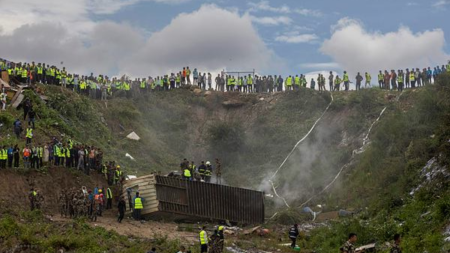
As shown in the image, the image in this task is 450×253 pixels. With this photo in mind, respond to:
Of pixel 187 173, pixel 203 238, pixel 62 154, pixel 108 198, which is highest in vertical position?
pixel 62 154

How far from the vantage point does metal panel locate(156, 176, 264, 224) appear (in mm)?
31672

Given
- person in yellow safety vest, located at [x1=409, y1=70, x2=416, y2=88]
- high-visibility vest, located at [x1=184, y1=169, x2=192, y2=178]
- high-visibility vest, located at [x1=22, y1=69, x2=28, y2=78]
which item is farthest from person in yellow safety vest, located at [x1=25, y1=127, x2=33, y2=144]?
person in yellow safety vest, located at [x1=409, y1=70, x2=416, y2=88]

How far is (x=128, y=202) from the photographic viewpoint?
3164cm

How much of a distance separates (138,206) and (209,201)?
4462 mm

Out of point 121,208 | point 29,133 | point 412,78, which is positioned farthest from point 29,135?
point 412,78

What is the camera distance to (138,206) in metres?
30.8

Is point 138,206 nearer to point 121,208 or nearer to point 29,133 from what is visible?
point 121,208

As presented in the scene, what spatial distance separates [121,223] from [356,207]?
1423 cm

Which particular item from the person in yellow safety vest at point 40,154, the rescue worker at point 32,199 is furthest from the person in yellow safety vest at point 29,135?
the rescue worker at point 32,199

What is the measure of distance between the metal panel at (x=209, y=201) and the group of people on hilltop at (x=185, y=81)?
16351mm

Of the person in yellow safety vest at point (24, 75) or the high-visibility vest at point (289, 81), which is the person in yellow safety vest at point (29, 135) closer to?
the person in yellow safety vest at point (24, 75)

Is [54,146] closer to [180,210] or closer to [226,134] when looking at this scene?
[180,210]

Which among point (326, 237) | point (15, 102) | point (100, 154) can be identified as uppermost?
point (15, 102)

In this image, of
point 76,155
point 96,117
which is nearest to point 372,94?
point 96,117
